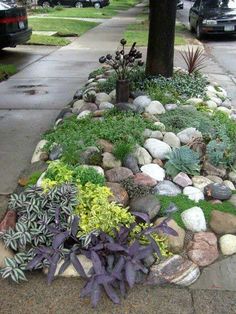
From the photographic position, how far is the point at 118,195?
12.3ft

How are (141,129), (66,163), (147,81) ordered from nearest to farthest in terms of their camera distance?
(66,163), (141,129), (147,81)

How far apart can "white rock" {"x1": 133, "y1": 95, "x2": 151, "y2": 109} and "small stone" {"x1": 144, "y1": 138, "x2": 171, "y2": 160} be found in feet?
4.03

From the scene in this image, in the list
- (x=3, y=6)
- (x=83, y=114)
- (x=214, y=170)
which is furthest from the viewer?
(x=3, y=6)

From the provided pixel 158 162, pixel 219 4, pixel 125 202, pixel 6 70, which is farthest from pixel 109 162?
pixel 219 4

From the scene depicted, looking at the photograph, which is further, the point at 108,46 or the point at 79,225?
the point at 108,46

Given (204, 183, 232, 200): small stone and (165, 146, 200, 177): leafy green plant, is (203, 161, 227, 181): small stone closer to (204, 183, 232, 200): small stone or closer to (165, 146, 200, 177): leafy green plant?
(165, 146, 200, 177): leafy green plant

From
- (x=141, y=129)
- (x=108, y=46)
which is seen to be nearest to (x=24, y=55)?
(x=108, y=46)

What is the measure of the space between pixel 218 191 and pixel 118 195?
86cm

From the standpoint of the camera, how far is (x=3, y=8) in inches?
454

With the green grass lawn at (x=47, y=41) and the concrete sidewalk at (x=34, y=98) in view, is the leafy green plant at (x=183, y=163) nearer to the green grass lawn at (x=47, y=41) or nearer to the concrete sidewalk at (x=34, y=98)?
the concrete sidewalk at (x=34, y=98)

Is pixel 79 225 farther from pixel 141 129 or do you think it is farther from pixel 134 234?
pixel 141 129

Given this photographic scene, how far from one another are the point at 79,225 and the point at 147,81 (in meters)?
3.96

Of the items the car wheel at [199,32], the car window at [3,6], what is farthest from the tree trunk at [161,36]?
the car wheel at [199,32]

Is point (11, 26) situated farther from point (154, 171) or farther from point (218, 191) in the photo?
point (218, 191)
